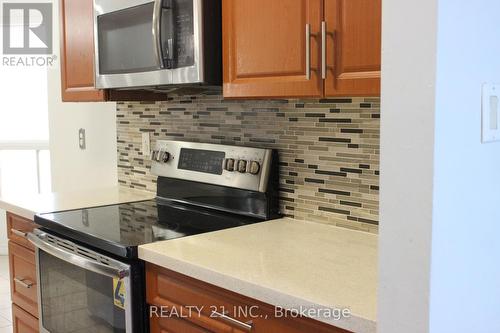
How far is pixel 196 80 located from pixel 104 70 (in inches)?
24.5

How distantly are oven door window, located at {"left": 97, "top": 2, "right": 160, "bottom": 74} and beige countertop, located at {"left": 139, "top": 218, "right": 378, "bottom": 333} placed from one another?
70 cm

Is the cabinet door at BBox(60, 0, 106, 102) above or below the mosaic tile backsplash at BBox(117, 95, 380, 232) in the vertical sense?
above

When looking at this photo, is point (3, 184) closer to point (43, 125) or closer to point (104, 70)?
point (43, 125)

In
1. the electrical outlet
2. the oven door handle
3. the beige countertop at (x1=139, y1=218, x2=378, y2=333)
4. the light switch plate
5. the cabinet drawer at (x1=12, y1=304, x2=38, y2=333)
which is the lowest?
the cabinet drawer at (x1=12, y1=304, x2=38, y2=333)

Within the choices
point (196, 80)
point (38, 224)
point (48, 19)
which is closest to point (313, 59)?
point (196, 80)

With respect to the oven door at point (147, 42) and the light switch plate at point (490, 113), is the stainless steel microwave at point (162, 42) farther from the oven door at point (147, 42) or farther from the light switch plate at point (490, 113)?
the light switch plate at point (490, 113)

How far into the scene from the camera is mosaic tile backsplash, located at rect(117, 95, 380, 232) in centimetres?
177

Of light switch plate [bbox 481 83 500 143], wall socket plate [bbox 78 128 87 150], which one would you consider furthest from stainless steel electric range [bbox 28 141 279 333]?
light switch plate [bbox 481 83 500 143]

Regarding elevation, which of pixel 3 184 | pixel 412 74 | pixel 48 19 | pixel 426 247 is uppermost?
pixel 48 19

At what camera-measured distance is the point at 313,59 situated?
1518 millimetres

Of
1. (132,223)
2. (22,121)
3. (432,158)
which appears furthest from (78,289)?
(22,121)

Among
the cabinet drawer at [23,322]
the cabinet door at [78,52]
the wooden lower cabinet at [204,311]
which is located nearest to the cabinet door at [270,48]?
the wooden lower cabinet at [204,311]

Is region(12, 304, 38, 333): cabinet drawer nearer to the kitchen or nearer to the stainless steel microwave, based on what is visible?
the kitchen

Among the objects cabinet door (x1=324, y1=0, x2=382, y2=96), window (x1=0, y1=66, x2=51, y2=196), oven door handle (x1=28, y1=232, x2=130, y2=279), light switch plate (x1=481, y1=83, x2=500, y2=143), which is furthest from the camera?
window (x1=0, y1=66, x2=51, y2=196)
